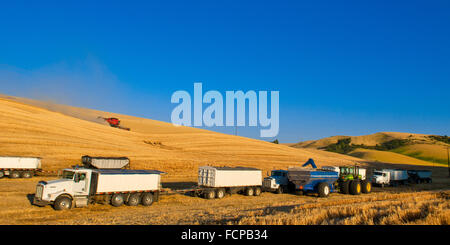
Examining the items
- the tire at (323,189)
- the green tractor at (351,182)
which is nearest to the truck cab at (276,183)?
the tire at (323,189)

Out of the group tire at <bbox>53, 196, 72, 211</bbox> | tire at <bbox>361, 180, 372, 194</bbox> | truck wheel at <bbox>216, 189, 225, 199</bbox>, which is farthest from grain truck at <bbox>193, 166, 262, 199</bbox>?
tire at <bbox>361, 180, 372, 194</bbox>

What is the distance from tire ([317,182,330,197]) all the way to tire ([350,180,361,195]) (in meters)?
3.86

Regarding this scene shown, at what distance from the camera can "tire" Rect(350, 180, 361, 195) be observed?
29.6 metres

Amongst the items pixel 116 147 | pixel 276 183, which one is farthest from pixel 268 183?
pixel 116 147

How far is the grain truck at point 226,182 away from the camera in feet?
82.1

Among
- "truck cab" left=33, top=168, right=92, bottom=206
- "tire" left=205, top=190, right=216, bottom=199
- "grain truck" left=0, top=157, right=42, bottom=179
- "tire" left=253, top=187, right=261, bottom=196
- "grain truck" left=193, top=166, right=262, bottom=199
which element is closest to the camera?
"truck cab" left=33, top=168, right=92, bottom=206

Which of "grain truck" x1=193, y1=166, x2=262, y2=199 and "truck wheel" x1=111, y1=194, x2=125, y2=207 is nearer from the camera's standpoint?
"truck wheel" x1=111, y1=194, x2=125, y2=207

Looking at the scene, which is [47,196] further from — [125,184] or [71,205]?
[125,184]

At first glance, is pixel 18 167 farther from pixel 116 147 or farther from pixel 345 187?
pixel 345 187

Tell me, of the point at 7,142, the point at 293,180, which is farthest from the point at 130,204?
the point at 7,142

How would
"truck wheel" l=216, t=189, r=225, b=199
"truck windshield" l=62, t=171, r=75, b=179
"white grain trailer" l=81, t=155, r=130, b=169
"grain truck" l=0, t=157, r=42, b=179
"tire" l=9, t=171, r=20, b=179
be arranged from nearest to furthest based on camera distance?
"truck windshield" l=62, t=171, r=75, b=179
"truck wheel" l=216, t=189, r=225, b=199
"grain truck" l=0, t=157, r=42, b=179
"tire" l=9, t=171, r=20, b=179
"white grain trailer" l=81, t=155, r=130, b=169

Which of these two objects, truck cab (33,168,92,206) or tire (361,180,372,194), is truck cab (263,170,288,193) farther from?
truck cab (33,168,92,206)

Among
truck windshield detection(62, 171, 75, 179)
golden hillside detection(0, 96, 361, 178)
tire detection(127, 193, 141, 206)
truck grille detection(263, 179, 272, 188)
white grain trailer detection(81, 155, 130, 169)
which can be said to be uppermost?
golden hillside detection(0, 96, 361, 178)

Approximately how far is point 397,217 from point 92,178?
1724cm
